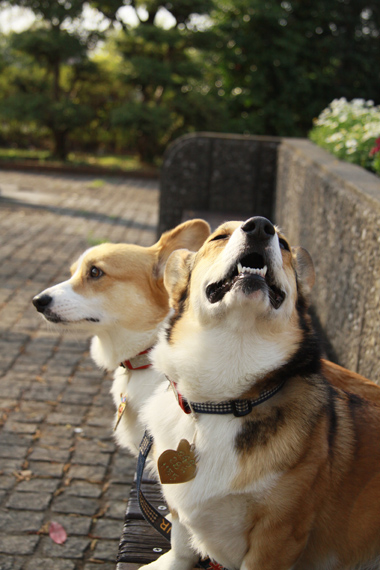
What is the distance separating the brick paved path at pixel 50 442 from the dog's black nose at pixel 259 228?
185 cm

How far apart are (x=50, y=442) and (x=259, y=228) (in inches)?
96.8

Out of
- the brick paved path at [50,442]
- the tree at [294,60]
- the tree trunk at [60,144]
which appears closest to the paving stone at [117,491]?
the brick paved path at [50,442]

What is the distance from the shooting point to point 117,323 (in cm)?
295

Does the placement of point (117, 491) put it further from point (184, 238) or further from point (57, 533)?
point (184, 238)

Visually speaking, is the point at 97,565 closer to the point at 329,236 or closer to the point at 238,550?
the point at 238,550

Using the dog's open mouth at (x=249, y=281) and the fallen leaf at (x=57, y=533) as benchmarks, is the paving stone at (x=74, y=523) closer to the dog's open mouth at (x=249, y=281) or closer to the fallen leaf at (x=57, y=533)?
the fallen leaf at (x=57, y=533)

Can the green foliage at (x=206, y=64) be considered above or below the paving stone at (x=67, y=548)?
above

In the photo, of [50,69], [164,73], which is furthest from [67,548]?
[50,69]

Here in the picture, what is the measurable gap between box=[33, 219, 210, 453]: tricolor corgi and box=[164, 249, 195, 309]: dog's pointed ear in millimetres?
702

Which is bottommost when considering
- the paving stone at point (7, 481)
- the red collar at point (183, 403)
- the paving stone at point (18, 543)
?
the paving stone at point (7, 481)

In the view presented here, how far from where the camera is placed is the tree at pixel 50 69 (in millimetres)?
17312

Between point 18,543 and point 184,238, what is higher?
point 184,238

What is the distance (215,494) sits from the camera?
1.79 meters

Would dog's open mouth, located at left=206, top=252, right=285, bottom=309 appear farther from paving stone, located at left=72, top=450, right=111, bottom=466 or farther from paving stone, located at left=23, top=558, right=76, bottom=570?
paving stone, located at left=72, top=450, right=111, bottom=466
